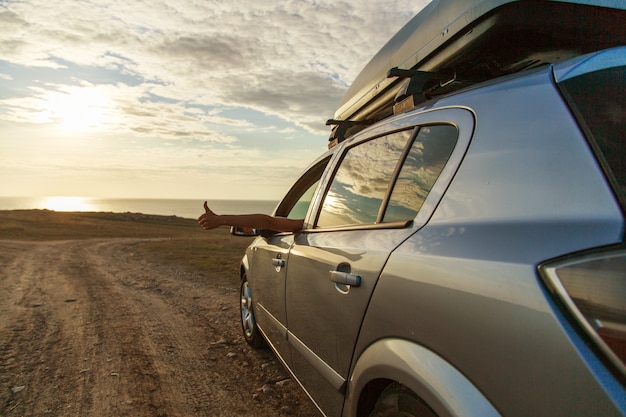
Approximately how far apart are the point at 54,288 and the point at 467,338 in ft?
27.1

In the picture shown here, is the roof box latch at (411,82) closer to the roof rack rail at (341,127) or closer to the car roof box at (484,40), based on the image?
the car roof box at (484,40)

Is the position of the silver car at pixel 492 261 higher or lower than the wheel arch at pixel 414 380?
higher

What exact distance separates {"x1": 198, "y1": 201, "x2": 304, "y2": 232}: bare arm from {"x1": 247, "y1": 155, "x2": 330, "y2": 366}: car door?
84mm

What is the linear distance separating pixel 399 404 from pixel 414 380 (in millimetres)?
182

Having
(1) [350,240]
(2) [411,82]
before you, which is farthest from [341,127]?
(1) [350,240]

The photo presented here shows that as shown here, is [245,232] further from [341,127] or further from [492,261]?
[492,261]

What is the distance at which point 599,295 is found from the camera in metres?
0.96

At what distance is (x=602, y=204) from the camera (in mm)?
1066

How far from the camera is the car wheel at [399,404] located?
140 centimetres

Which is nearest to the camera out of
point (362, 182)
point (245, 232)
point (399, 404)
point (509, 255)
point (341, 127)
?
point (509, 255)

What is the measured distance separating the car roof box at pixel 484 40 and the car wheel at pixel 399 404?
4.53 ft

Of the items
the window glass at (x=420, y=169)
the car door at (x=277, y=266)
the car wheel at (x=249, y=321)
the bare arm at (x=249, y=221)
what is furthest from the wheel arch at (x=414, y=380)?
the car wheel at (x=249, y=321)

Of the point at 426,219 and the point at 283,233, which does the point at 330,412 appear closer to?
the point at 426,219

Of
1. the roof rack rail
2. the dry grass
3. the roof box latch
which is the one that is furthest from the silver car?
the dry grass
